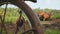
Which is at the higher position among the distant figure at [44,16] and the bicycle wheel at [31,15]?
the bicycle wheel at [31,15]

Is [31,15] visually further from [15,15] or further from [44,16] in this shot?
[44,16]

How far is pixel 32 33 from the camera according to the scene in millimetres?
1079

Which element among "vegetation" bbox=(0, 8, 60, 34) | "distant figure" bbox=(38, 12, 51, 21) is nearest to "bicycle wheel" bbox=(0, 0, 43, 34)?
"vegetation" bbox=(0, 8, 60, 34)

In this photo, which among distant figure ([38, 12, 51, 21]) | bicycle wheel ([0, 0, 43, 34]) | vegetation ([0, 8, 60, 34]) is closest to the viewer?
bicycle wheel ([0, 0, 43, 34])

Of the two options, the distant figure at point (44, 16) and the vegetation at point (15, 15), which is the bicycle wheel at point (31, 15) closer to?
the vegetation at point (15, 15)

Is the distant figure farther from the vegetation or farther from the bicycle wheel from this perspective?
the bicycle wheel

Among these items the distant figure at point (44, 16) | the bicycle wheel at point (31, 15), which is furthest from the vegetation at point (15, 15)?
the bicycle wheel at point (31, 15)

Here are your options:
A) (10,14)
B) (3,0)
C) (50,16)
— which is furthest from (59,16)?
(3,0)

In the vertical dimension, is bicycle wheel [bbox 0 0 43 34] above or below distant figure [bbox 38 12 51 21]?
above

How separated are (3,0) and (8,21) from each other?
3362 millimetres

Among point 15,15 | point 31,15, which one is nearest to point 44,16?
point 15,15

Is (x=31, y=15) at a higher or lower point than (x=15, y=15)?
higher

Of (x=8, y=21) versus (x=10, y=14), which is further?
(x=10, y=14)

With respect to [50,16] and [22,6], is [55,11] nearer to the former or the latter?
[50,16]
